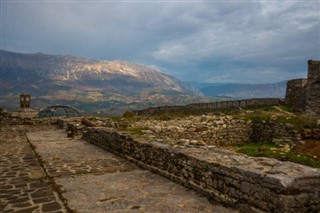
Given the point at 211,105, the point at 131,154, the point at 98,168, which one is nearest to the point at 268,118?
the point at 131,154

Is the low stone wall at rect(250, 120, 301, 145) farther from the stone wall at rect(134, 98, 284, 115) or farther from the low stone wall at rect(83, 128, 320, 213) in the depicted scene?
the stone wall at rect(134, 98, 284, 115)

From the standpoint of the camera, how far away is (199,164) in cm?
781

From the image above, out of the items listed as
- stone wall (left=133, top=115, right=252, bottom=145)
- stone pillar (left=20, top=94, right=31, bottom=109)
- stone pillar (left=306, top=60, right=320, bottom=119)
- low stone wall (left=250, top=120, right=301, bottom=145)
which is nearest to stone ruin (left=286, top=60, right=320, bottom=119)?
stone pillar (left=306, top=60, right=320, bottom=119)

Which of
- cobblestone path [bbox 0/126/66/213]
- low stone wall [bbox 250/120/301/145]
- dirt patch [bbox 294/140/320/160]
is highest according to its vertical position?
low stone wall [bbox 250/120/301/145]

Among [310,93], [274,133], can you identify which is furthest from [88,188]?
[310,93]

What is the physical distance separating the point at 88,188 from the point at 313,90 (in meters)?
22.8

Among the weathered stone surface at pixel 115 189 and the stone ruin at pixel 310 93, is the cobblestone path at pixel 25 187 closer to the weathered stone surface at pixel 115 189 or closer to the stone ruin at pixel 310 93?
the weathered stone surface at pixel 115 189

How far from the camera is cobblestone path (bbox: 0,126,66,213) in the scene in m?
7.20

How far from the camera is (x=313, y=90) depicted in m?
26.4

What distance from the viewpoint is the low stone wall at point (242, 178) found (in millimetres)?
5598

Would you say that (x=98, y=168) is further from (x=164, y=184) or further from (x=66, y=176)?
(x=164, y=184)

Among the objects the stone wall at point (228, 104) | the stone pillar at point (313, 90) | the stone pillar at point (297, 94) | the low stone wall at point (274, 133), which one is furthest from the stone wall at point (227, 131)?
the stone wall at point (228, 104)

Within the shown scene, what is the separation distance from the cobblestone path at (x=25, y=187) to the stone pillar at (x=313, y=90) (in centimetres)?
2133

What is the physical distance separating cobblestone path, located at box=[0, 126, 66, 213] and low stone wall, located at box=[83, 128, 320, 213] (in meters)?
3.05
